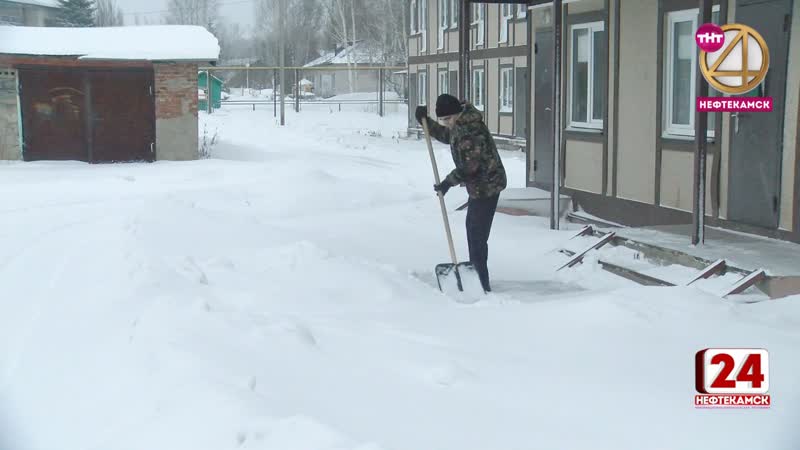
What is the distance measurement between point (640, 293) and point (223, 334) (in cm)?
318

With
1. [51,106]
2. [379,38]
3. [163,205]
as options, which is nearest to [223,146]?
[51,106]

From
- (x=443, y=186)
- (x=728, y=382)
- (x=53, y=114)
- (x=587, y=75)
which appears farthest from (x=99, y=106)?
(x=728, y=382)

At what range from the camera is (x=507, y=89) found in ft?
93.2

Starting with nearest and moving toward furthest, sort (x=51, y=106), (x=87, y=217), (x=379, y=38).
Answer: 1. (x=87, y=217)
2. (x=51, y=106)
3. (x=379, y=38)

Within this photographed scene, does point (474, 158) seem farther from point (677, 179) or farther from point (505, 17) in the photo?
point (505, 17)

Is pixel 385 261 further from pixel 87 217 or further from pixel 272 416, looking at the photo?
pixel 272 416

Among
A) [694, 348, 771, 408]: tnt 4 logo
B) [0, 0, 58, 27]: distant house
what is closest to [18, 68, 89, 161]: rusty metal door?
[694, 348, 771, 408]: tnt 4 logo

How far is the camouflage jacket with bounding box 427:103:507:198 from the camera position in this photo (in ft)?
28.2

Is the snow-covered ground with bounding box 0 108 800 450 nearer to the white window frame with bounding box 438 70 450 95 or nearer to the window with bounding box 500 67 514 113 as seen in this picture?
the window with bounding box 500 67 514 113

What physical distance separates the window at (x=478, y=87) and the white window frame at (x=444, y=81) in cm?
200

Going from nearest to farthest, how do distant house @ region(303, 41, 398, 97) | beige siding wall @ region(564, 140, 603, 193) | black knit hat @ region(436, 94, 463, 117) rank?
black knit hat @ region(436, 94, 463, 117) < beige siding wall @ region(564, 140, 603, 193) < distant house @ region(303, 41, 398, 97)

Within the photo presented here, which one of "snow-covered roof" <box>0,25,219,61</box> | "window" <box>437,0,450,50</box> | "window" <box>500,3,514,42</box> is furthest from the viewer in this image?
"window" <box>437,0,450,50</box>

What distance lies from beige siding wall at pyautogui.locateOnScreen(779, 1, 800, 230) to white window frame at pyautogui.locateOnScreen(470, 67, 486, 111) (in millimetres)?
20980

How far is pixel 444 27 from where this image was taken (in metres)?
33.2
